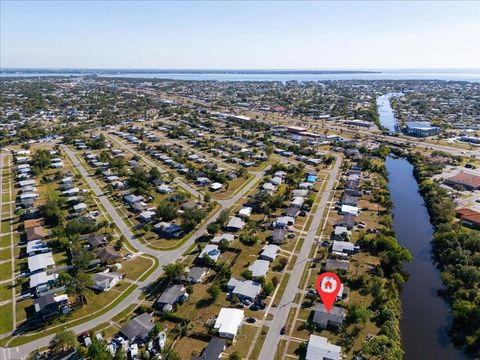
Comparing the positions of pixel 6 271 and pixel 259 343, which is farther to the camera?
pixel 6 271

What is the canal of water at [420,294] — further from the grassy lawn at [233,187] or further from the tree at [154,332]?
the grassy lawn at [233,187]

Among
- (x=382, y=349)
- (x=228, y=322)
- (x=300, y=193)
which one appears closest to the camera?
(x=382, y=349)

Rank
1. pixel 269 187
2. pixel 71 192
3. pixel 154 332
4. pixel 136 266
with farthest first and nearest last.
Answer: pixel 269 187 < pixel 71 192 < pixel 136 266 < pixel 154 332

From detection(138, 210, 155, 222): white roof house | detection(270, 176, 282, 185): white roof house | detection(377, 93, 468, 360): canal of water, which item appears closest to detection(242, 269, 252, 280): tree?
detection(377, 93, 468, 360): canal of water

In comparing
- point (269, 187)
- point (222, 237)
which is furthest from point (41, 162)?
point (222, 237)

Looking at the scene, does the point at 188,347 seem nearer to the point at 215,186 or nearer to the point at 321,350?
the point at 321,350
